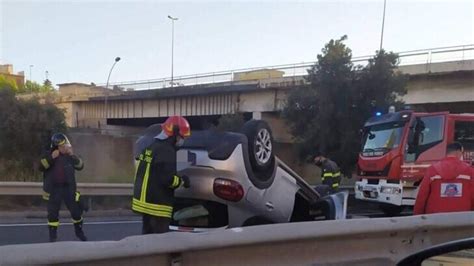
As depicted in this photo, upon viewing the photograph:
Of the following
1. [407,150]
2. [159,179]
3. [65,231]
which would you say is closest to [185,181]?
[159,179]

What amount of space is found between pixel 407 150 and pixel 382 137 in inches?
39.7

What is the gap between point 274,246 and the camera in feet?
10.6

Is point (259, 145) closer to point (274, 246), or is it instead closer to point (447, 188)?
point (274, 246)

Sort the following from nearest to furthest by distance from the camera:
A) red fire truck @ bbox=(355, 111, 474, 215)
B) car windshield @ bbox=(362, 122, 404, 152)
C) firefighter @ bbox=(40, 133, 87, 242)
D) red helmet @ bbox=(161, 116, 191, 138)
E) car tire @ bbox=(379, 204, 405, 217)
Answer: red helmet @ bbox=(161, 116, 191, 138) → firefighter @ bbox=(40, 133, 87, 242) → red fire truck @ bbox=(355, 111, 474, 215) → car tire @ bbox=(379, 204, 405, 217) → car windshield @ bbox=(362, 122, 404, 152)

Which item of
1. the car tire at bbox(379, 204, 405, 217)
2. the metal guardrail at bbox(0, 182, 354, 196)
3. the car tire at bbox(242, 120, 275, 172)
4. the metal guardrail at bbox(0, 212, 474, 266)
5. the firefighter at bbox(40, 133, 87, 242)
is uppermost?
the car tire at bbox(242, 120, 275, 172)

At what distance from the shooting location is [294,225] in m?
3.35

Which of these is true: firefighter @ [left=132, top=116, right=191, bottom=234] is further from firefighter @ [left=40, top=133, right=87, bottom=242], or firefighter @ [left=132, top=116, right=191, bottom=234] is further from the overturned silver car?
firefighter @ [left=40, top=133, right=87, bottom=242]

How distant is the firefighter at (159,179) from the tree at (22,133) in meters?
14.7

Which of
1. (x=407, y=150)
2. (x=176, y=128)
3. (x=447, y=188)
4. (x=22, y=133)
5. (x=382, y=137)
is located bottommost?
(x=22, y=133)

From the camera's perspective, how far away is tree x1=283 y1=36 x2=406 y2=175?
2236 centimetres

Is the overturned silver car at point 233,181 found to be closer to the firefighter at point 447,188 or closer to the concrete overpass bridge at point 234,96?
the firefighter at point 447,188

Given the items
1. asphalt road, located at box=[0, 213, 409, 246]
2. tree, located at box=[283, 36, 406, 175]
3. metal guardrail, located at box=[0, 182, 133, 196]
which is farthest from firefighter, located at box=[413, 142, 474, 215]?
tree, located at box=[283, 36, 406, 175]

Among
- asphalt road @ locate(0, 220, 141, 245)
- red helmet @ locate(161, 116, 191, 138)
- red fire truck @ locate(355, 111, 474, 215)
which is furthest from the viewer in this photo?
red fire truck @ locate(355, 111, 474, 215)

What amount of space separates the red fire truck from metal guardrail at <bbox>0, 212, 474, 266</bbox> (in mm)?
7734
